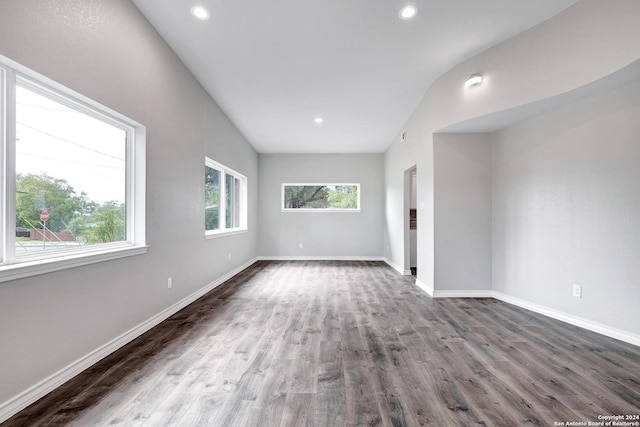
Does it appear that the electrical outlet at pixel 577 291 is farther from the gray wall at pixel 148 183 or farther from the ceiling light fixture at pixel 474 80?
the gray wall at pixel 148 183

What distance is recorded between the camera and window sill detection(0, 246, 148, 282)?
1.45m

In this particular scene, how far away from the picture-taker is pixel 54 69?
170cm

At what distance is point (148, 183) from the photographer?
2.62 m

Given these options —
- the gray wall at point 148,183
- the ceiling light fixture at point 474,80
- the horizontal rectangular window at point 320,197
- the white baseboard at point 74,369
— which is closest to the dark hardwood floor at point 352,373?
the white baseboard at point 74,369

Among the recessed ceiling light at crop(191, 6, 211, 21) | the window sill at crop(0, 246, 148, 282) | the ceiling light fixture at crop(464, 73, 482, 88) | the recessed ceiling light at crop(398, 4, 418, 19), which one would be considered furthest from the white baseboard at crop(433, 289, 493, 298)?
the recessed ceiling light at crop(191, 6, 211, 21)

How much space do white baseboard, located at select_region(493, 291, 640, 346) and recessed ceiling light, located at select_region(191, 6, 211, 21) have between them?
4.48 metres

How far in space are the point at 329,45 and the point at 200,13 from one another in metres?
1.20

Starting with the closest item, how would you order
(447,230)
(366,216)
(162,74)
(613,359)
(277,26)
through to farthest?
1. (613,359)
2. (277,26)
3. (162,74)
4. (447,230)
5. (366,216)

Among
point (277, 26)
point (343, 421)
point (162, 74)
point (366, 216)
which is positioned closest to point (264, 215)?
point (366, 216)

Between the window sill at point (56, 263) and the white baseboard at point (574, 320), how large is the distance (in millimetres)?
4204

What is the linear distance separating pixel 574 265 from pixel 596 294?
1.00ft

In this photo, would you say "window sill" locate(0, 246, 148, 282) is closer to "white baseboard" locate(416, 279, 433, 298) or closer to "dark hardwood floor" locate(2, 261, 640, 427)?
"dark hardwood floor" locate(2, 261, 640, 427)

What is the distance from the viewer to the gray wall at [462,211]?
3.78 meters

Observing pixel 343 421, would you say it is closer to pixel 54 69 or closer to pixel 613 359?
pixel 613 359
